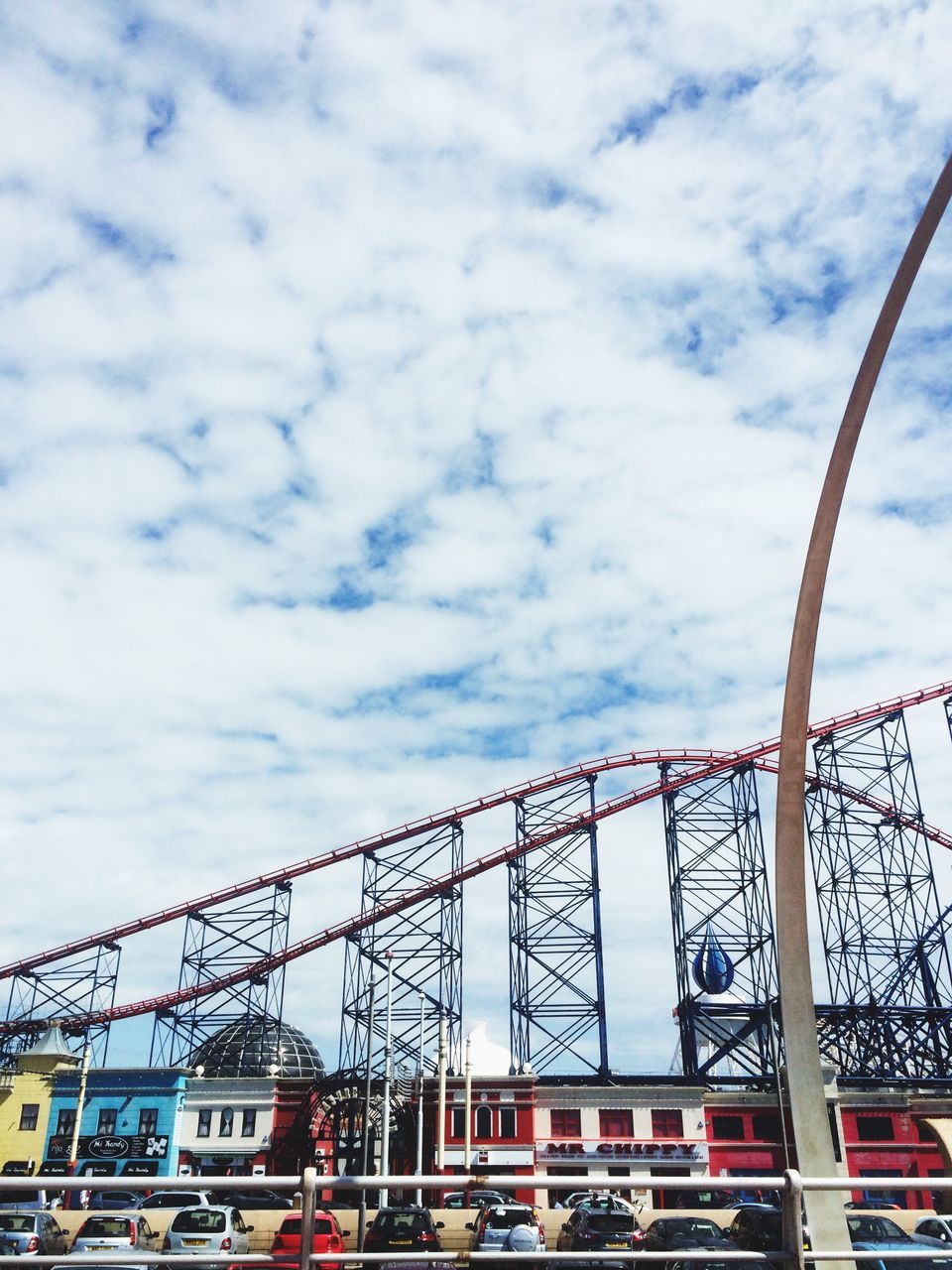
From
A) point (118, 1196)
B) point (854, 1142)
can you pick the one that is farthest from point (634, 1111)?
point (118, 1196)

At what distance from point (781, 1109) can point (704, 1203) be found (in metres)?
21.8

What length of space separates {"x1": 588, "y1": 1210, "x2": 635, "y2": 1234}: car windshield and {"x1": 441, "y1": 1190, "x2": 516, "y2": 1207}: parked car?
381 inches

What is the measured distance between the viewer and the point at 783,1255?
512cm

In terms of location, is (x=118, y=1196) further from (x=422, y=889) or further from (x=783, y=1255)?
(x=783, y=1255)

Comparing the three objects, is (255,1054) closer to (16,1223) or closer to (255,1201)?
(255,1201)

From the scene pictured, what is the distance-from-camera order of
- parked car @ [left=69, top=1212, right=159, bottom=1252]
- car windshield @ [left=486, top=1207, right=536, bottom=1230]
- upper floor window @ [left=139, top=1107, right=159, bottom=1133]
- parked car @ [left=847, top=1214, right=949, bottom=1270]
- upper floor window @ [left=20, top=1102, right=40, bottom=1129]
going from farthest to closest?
upper floor window @ [left=139, top=1107, right=159, bottom=1133]
upper floor window @ [left=20, top=1102, right=40, bottom=1129]
car windshield @ [left=486, top=1207, right=536, bottom=1230]
parked car @ [left=69, top=1212, right=159, bottom=1252]
parked car @ [left=847, top=1214, right=949, bottom=1270]

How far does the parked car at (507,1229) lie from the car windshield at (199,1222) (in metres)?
4.54

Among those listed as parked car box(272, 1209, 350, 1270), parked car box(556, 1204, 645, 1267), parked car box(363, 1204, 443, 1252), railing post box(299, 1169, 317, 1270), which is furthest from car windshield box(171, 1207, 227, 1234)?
railing post box(299, 1169, 317, 1270)

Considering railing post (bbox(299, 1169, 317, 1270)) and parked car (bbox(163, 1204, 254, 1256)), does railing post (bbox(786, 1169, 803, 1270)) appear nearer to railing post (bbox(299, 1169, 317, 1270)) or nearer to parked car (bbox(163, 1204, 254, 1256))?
railing post (bbox(299, 1169, 317, 1270))

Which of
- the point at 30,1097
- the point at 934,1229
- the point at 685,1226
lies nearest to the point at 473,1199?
the point at 934,1229

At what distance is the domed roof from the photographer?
51.6 m

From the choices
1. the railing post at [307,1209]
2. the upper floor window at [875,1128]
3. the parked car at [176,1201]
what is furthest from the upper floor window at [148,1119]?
the railing post at [307,1209]

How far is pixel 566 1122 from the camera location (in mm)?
46812

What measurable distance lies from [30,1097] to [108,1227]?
Result: 119 ft
